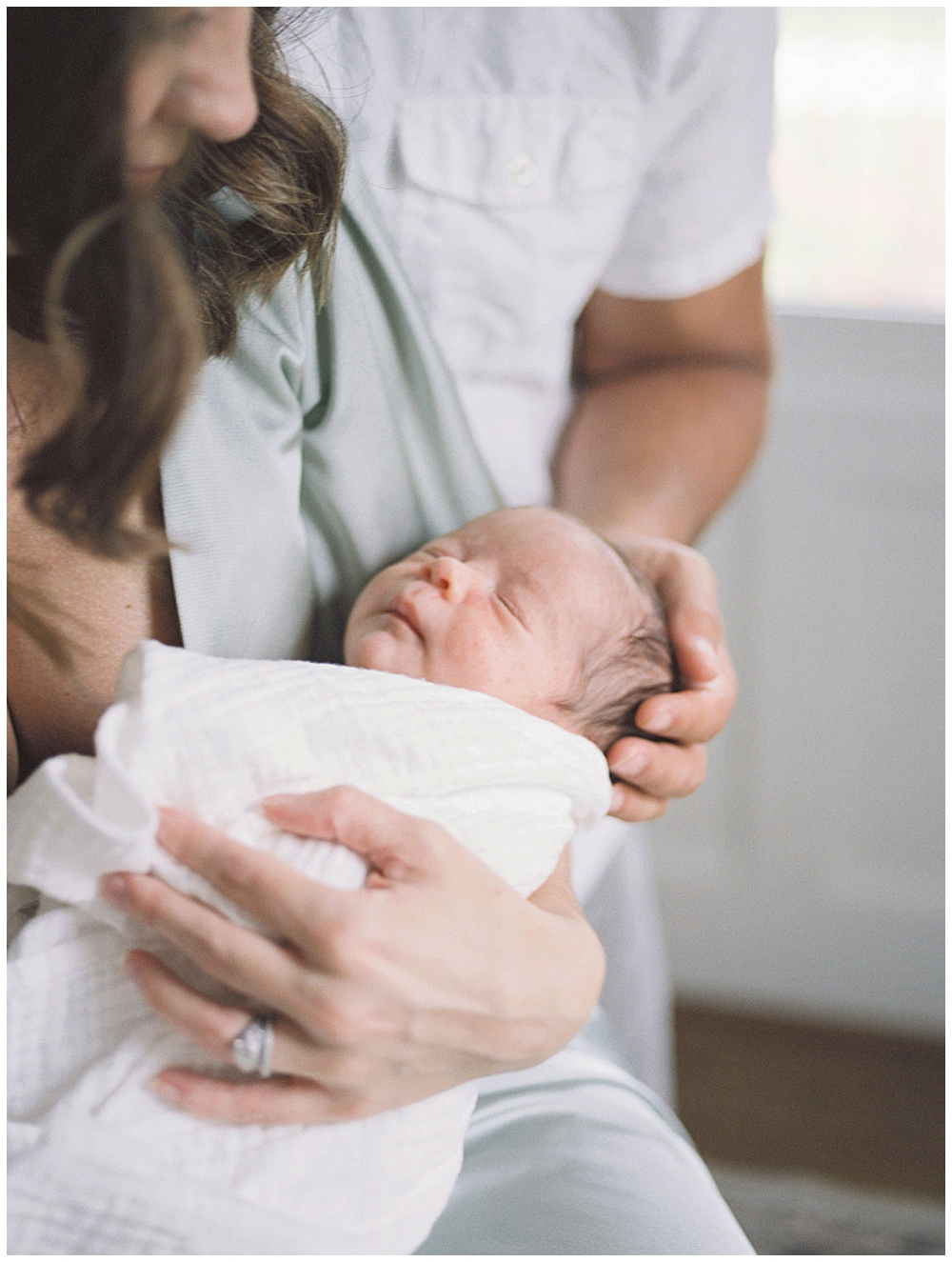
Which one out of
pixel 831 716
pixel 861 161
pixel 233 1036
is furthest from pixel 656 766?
pixel 861 161

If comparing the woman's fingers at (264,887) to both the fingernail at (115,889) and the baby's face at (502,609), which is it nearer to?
the fingernail at (115,889)

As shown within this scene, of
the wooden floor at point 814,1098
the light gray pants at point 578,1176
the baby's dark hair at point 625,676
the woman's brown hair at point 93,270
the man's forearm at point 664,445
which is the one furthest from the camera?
the wooden floor at point 814,1098

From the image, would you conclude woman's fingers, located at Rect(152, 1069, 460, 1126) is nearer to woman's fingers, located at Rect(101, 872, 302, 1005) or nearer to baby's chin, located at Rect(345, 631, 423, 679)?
woman's fingers, located at Rect(101, 872, 302, 1005)

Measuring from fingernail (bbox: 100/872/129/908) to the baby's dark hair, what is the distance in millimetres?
335

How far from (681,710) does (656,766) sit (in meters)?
0.04

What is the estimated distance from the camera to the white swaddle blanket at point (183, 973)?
0.52 metres

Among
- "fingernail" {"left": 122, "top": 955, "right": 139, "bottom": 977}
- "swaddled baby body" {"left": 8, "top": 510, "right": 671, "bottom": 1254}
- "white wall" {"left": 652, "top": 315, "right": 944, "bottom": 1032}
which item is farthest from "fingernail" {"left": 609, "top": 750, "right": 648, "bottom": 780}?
"white wall" {"left": 652, "top": 315, "right": 944, "bottom": 1032}

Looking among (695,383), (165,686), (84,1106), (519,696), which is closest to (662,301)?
(695,383)

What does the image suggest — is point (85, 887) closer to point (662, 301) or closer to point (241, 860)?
point (241, 860)

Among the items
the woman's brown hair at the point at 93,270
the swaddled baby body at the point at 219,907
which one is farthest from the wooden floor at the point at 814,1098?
the woman's brown hair at the point at 93,270

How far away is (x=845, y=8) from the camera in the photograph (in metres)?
1.55

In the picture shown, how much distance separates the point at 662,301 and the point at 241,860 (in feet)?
2.29

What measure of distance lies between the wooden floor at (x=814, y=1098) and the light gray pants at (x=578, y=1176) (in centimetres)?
88

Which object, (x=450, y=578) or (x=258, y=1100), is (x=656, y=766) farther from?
(x=258, y=1100)
